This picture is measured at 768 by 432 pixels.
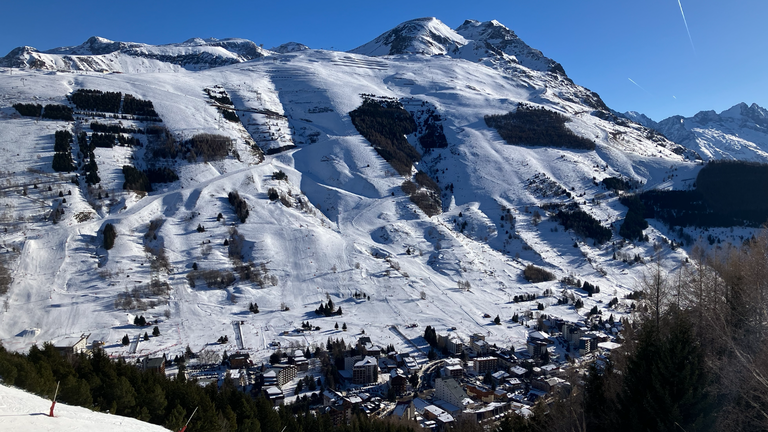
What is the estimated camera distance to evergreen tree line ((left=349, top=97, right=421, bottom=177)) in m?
96.4

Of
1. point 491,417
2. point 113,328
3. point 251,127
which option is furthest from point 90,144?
point 491,417

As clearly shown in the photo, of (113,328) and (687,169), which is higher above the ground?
(687,169)

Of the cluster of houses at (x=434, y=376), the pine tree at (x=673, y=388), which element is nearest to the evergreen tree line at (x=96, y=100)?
the cluster of houses at (x=434, y=376)

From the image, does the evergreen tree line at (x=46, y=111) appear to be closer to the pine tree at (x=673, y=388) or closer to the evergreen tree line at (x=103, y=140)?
the evergreen tree line at (x=103, y=140)

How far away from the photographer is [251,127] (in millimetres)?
101375

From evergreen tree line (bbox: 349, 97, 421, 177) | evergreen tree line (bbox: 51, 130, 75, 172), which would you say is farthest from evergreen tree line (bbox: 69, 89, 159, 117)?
evergreen tree line (bbox: 349, 97, 421, 177)

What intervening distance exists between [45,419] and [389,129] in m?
103

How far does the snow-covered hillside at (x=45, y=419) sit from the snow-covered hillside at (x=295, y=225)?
2967 cm

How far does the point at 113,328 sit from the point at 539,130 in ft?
337

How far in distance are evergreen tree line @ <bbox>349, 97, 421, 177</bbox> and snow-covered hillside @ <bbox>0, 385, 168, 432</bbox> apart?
8279 centimetres

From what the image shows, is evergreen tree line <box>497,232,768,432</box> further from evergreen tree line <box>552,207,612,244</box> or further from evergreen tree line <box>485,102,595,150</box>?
evergreen tree line <box>485,102,595,150</box>

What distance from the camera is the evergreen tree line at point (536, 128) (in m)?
109

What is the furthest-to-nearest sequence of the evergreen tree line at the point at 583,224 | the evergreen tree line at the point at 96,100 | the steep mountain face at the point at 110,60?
the steep mountain face at the point at 110,60
the evergreen tree line at the point at 96,100
the evergreen tree line at the point at 583,224

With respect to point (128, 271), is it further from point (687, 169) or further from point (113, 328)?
point (687, 169)
